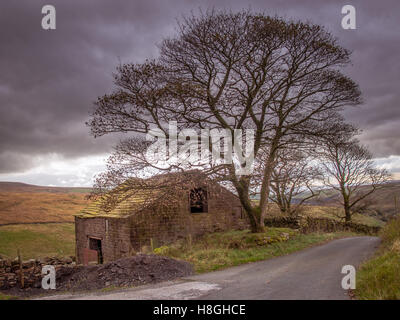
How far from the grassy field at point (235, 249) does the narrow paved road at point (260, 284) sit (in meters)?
0.95

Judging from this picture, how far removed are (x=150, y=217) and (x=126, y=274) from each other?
681 cm

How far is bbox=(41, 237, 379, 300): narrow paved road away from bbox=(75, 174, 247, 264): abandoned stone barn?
4.22m

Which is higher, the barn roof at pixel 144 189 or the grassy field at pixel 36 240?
the barn roof at pixel 144 189

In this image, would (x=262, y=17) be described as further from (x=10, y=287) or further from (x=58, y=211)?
(x=58, y=211)

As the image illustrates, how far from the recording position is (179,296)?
302 inches

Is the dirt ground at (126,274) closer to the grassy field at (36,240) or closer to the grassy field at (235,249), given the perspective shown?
the grassy field at (235,249)

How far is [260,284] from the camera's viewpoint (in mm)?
8594

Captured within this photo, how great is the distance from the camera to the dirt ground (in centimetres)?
1008

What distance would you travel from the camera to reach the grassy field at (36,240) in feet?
89.5

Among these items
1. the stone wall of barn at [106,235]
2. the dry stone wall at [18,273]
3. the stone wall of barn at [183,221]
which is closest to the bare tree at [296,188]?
the stone wall of barn at [183,221]

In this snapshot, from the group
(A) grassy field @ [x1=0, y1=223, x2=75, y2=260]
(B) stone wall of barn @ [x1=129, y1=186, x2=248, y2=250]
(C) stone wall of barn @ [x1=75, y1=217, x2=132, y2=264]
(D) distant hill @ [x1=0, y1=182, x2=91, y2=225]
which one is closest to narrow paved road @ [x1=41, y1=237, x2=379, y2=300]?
(B) stone wall of barn @ [x1=129, y1=186, x2=248, y2=250]

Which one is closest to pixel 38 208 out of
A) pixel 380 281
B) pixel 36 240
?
pixel 36 240

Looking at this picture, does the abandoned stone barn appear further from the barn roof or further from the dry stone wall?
the dry stone wall
